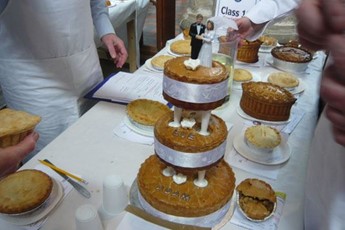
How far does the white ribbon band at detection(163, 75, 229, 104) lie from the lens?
0.56 metres

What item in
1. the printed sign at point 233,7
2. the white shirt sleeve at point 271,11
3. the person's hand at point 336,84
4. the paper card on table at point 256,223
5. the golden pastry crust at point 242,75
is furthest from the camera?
the printed sign at point 233,7

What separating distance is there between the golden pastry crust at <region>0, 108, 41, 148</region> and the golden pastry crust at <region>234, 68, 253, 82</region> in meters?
0.83

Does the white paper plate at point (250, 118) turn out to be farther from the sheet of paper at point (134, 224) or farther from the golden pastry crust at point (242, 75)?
the sheet of paper at point (134, 224)

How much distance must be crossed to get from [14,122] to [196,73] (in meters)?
0.45

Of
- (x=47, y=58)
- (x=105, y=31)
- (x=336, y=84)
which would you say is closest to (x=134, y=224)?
(x=336, y=84)

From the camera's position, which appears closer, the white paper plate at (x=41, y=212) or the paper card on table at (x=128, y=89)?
the white paper plate at (x=41, y=212)

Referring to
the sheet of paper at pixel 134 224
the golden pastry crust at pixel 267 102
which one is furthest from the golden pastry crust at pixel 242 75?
the sheet of paper at pixel 134 224

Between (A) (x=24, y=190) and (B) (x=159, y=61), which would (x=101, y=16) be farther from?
(A) (x=24, y=190)

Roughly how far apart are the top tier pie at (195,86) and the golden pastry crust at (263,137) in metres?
0.34

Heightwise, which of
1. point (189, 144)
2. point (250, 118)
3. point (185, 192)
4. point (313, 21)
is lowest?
point (250, 118)

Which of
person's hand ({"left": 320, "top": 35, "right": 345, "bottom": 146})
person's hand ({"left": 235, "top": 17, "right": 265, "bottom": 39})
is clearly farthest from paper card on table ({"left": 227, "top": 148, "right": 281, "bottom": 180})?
person's hand ({"left": 235, "top": 17, "right": 265, "bottom": 39})

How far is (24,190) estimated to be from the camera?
26.6 inches

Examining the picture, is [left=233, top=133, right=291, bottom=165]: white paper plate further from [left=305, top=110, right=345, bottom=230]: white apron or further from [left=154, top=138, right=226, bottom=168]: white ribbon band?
[left=154, top=138, right=226, bottom=168]: white ribbon band

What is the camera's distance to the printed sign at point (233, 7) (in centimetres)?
150
